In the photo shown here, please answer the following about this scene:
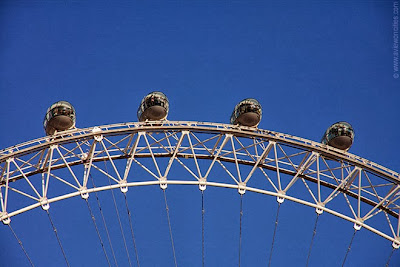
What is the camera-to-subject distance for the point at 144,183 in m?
41.2

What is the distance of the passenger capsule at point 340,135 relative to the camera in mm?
44031

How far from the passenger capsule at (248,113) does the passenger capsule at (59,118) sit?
22.8 ft

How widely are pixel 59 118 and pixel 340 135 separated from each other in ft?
38.8

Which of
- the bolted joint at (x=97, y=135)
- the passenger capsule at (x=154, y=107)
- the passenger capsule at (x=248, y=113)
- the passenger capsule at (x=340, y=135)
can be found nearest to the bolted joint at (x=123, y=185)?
the bolted joint at (x=97, y=135)

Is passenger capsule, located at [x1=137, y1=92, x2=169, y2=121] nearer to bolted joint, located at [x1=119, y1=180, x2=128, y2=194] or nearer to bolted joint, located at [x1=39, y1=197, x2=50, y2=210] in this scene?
bolted joint, located at [x1=119, y1=180, x2=128, y2=194]

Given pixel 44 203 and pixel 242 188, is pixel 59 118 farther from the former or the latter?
pixel 242 188

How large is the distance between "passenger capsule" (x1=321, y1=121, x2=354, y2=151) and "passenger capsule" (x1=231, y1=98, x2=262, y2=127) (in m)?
3.16

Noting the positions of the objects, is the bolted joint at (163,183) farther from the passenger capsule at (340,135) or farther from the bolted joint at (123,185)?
the passenger capsule at (340,135)

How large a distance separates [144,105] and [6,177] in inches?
254

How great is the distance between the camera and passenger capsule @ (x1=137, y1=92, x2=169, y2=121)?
1708 inches

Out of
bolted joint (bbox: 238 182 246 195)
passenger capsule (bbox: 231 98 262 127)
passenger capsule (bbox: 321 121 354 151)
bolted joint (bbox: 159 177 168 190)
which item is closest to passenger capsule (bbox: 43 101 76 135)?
bolted joint (bbox: 159 177 168 190)

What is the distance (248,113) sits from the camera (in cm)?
4362

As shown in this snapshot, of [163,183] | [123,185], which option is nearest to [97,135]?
[123,185]

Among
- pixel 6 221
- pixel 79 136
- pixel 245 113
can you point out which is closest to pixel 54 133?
pixel 79 136
